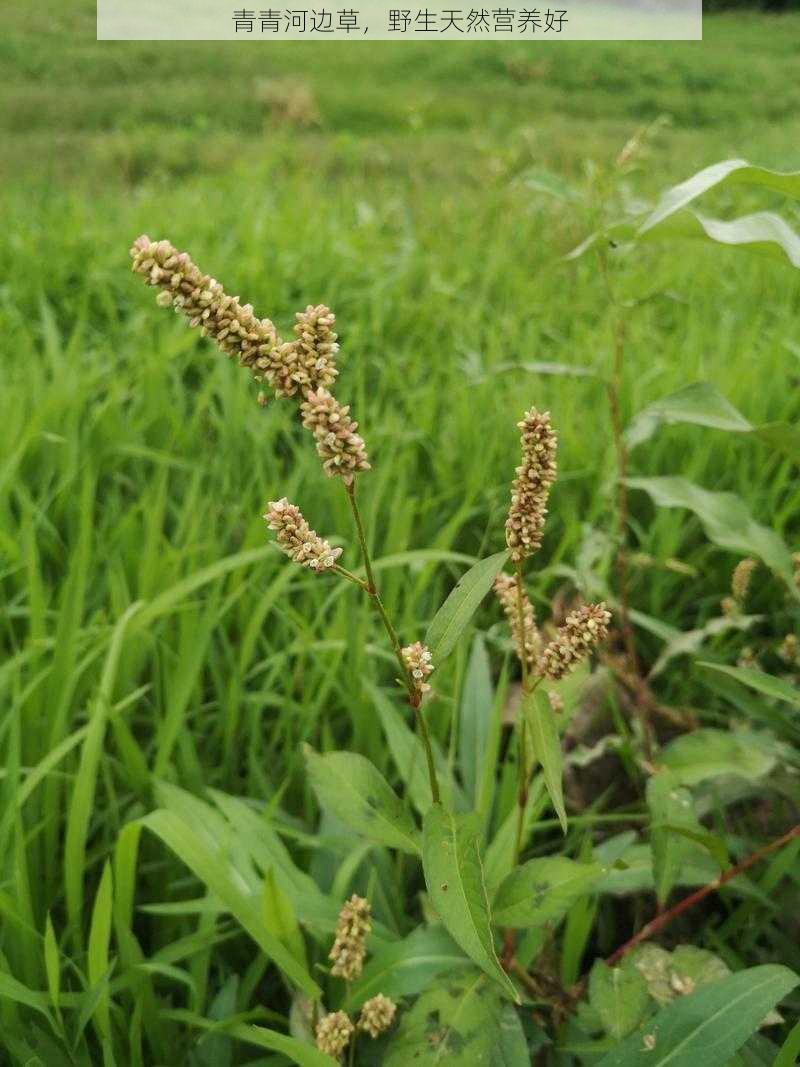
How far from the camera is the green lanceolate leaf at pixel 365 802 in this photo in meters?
0.85

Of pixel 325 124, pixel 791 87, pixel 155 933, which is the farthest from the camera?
pixel 791 87

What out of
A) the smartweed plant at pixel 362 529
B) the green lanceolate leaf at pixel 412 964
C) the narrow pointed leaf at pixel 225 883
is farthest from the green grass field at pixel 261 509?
the smartweed plant at pixel 362 529

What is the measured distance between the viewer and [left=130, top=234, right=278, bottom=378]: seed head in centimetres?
57

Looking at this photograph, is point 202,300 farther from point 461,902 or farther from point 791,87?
point 791,87

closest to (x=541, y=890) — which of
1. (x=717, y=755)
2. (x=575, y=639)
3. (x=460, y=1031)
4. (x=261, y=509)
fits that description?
(x=460, y=1031)

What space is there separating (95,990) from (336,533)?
38.9 inches

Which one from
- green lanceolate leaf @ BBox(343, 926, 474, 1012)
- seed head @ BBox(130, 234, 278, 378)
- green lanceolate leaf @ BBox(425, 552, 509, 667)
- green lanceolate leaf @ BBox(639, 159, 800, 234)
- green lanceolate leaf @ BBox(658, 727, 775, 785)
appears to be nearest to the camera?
seed head @ BBox(130, 234, 278, 378)

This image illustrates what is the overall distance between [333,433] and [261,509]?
3.99ft

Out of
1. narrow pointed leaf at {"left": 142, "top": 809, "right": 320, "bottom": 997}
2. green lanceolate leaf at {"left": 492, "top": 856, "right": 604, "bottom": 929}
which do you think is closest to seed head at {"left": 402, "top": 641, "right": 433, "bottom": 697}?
green lanceolate leaf at {"left": 492, "top": 856, "right": 604, "bottom": 929}

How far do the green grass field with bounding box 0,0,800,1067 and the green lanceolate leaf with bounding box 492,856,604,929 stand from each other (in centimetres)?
29

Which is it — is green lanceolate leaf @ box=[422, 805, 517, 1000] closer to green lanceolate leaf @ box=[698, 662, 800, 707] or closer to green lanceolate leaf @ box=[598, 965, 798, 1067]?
green lanceolate leaf @ box=[598, 965, 798, 1067]

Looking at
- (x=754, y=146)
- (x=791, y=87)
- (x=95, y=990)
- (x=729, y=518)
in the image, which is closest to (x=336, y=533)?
(x=729, y=518)

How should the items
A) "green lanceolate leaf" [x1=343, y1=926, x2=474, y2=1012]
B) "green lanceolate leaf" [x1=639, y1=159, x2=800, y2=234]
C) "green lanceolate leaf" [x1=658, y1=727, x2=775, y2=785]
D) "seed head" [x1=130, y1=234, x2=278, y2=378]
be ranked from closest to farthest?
"seed head" [x1=130, y1=234, x2=278, y2=378] → "green lanceolate leaf" [x1=639, y1=159, x2=800, y2=234] → "green lanceolate leaf" [x1=343, y1=926, x2=474, y2=1012] → "green lanceolate leaf" [x1=658, y1=727, x2=775, y2=785]

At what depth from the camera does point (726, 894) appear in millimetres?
1196
